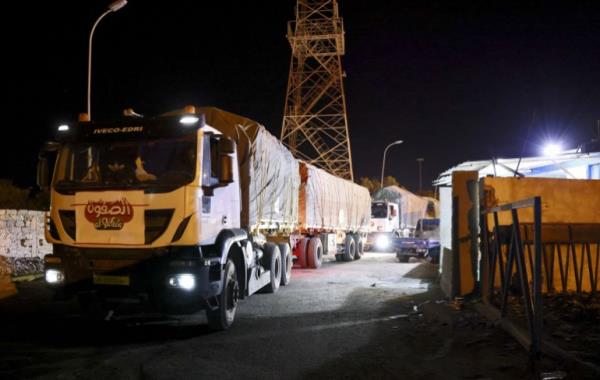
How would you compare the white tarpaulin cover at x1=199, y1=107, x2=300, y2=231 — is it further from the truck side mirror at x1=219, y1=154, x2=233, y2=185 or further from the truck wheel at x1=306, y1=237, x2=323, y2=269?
the truck wheel at x1=306, y1=237, x2=323, y2=269

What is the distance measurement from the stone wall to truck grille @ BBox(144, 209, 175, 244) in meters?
9.91

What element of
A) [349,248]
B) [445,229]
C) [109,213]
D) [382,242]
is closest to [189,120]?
[109,213]

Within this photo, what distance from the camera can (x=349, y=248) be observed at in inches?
967

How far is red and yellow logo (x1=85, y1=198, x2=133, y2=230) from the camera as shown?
7.64 metres

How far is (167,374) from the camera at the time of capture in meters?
6.00

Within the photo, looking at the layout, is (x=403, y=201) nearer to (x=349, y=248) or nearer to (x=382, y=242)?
(x=382, y=242)

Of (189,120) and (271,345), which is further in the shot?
(189,120)

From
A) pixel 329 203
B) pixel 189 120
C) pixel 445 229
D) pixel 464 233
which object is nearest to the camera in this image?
pixel 189 120

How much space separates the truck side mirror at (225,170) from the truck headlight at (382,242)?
25.1 metres

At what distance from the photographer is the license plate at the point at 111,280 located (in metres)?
7.51

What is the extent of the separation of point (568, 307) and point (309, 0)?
27.6 metres

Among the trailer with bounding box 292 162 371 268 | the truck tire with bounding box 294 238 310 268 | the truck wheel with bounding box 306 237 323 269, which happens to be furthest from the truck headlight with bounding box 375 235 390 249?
the truck tire with bounding box 294 238 310 268

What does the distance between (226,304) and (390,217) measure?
24579 millimetres

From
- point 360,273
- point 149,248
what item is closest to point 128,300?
point 149,248
